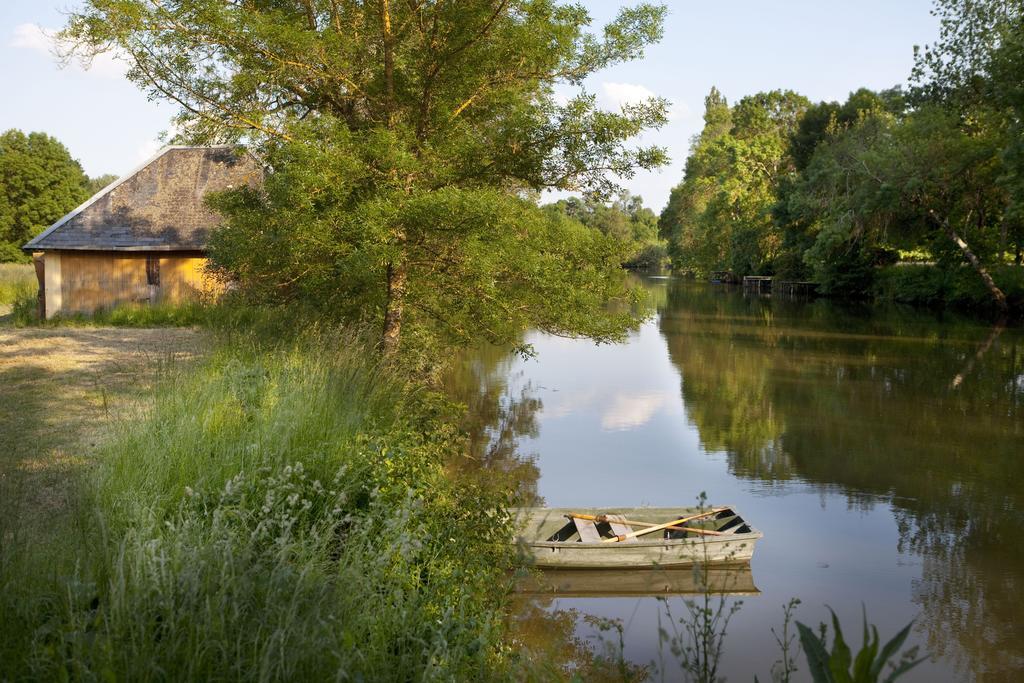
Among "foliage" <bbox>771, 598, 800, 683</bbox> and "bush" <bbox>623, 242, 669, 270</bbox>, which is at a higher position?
"bush" <bbox>623, 242, 669, 270</bbox>

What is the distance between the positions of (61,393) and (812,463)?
1144 centimetres

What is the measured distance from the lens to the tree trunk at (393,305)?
14.6m

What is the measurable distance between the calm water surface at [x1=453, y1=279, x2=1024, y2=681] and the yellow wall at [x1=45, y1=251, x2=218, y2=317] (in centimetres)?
848

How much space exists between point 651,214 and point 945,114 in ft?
486

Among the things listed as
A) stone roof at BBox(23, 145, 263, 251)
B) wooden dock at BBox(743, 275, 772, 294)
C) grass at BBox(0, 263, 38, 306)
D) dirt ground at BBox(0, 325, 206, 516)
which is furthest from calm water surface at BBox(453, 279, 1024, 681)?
wooden dock at BBox(743, 275, 772, 294)

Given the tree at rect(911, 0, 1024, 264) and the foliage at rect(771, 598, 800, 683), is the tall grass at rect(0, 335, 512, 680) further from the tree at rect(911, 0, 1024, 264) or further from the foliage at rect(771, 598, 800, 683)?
the tree at rect(911, 0, 1024, 264)

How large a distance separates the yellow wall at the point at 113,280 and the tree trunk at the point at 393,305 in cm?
1145

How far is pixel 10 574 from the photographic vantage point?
14.8 ft

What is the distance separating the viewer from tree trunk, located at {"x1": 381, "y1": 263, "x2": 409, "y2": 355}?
14609 millimetres

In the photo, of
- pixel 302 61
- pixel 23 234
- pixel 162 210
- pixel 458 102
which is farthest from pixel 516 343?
pixel 23 234

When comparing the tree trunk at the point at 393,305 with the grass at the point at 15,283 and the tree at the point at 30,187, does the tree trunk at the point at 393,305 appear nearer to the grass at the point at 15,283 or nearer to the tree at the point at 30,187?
the grass at the point at 15,283

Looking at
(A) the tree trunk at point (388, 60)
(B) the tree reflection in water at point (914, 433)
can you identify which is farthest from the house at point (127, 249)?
(B) the tree reflection in water at point (914, 433)

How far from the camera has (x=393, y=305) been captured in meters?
14.9

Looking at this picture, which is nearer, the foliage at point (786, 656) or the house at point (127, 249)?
the foliage at point (786, 656)
